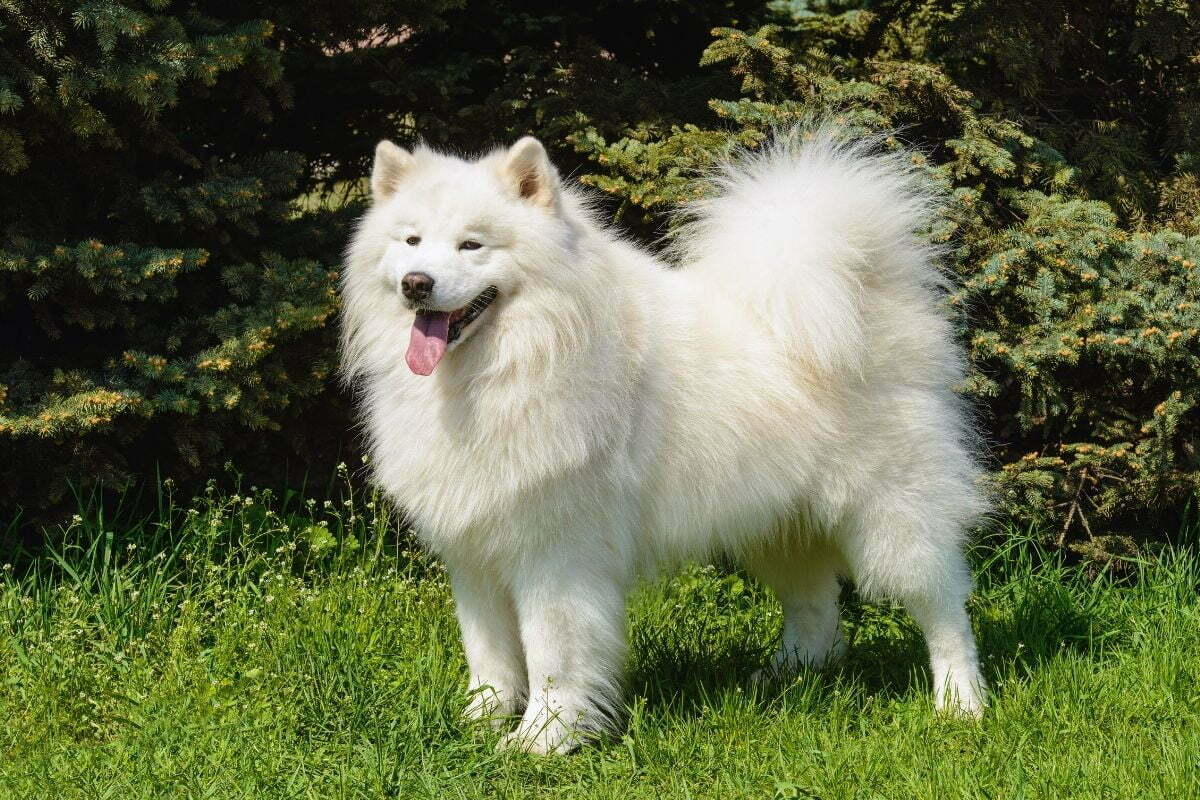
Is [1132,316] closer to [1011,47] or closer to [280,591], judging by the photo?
[1011,47]

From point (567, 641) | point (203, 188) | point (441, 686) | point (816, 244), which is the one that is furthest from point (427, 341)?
point (203, 188)

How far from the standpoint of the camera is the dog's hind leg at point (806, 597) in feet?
13.8

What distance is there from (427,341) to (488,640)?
3.38 ft

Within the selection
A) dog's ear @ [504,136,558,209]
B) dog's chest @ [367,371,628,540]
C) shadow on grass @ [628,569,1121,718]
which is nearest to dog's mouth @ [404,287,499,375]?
dog's chest @ [367,371,628,540]

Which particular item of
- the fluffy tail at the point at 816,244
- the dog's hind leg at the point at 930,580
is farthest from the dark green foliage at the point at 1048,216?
the dog's hind leg at the point at 930,580

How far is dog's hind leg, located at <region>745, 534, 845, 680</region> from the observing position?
4.22 meters

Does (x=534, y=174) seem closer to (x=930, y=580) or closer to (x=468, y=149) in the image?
(x=930, y=580)

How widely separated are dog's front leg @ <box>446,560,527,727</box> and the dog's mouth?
726mm

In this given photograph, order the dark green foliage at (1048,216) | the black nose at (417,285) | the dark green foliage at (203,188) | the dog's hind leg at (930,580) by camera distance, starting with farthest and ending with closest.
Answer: the dark green foliage at (1048,216) → the dark green foliage at (203,188) → the dog's hind leg at (930,580) → the black nose at (417,285)

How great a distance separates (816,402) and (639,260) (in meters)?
0.73

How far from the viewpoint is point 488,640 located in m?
3.70

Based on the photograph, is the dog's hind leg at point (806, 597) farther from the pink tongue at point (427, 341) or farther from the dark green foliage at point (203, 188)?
the dark green foliage at point (203, 188)

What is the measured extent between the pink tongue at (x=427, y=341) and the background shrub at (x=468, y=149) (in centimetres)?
133

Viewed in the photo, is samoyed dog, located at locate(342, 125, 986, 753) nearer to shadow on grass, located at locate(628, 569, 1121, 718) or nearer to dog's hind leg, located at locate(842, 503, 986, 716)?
dog's hind leg, located at locate(842, 503, 986, 716)
